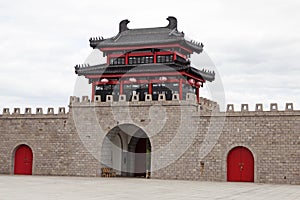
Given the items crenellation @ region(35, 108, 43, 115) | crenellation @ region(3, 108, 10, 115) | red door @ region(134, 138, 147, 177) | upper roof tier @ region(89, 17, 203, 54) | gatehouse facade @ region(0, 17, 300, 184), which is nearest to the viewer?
gatehouse facade @ region(0, 17, 300, 184)

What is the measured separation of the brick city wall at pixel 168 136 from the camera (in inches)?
942

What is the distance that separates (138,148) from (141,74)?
5.34 m

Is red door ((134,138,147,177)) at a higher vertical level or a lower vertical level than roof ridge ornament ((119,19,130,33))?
lower

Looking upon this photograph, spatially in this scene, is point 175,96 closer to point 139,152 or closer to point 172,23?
point 139,152

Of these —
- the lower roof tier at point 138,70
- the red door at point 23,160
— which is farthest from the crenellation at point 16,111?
the lower roof tier at point 138,70

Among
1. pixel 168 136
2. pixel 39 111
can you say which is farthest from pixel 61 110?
pixel 168 136

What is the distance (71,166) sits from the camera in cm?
2784

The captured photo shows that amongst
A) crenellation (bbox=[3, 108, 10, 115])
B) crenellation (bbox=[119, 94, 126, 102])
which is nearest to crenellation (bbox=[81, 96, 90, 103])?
crenellation (bbox=[119, 94, 126, 102])

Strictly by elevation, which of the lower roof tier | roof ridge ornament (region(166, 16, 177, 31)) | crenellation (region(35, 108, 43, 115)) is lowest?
crenellation (region(35, 108, 43, 115))

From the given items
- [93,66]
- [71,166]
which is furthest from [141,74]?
[71,166]

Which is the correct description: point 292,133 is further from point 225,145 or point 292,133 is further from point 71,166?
point 71,166

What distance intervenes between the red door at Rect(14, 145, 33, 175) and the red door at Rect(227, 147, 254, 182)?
12.9m

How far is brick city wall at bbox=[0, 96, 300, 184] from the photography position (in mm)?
23938

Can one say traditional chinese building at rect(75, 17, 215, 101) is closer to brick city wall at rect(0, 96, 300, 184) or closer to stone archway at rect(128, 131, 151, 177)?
brick city wall at rect(0, 96, 300, 184)
